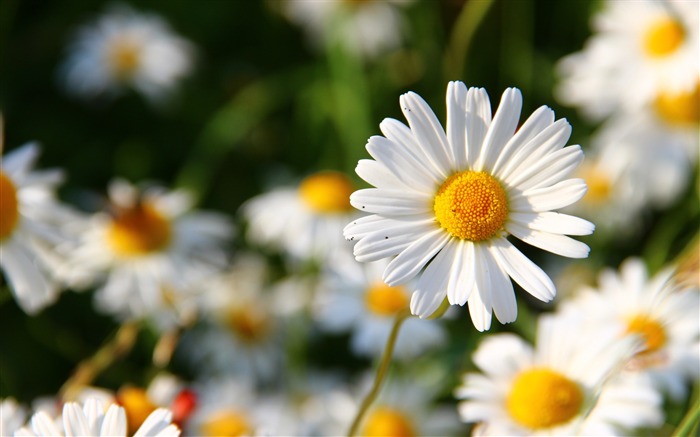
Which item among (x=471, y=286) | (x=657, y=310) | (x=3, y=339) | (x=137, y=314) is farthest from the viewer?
(x=3, y=339)

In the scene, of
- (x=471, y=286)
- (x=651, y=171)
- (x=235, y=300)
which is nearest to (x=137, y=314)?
(x=235, y=300)

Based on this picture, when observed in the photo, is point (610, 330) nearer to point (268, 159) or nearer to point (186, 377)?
point (186, 377)

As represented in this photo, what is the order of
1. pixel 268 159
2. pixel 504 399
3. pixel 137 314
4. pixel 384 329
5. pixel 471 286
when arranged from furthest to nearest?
pixel 268 159, pixel 384 329, pixel 137 314, pixel 504 399, pixel 471 286

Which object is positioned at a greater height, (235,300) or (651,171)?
(651,171)

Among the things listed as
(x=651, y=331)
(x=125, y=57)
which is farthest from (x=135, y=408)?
(x=125, y=57)

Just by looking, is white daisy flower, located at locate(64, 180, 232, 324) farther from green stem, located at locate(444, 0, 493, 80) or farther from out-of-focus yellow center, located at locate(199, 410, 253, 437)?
green stem, located at locate(444, 0, 493, 80)

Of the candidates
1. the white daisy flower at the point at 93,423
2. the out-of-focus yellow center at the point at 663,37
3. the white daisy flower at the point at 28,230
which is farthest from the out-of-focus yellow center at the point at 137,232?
the out-of-focus yellow center at the point at 663,37
